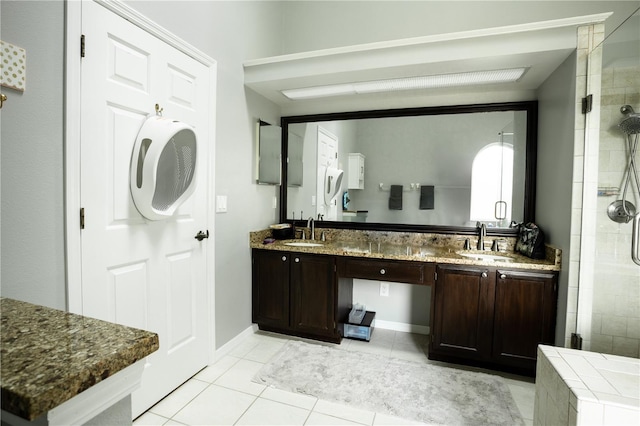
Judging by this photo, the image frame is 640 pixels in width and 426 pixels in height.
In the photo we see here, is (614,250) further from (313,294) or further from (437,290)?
(313,294)

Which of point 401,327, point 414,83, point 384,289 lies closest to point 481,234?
point 384,289

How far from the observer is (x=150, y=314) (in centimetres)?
188

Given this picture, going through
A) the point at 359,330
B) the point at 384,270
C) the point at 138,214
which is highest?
the point at 138,214

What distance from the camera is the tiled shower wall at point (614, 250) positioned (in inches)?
74.1

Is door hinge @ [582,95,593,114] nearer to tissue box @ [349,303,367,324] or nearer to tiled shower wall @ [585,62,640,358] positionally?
tiled shower wall @ [585,62,640,358]

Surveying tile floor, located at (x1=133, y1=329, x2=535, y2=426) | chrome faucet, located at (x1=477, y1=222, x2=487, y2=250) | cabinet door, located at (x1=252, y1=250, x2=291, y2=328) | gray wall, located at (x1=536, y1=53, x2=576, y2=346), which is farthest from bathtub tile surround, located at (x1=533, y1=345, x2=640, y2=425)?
cabinet door, located at (x1=252, y1=250, x2=291, y2=328)

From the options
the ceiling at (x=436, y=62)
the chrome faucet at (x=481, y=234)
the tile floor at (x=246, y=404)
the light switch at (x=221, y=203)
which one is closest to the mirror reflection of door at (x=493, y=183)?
the chrome faucet at (x=481, y=234)

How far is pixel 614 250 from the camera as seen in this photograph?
1.96m

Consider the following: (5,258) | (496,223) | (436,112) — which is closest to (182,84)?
(5,258)

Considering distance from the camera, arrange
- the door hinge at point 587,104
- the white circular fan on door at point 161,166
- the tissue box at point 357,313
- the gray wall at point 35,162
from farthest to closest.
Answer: the tissue box at point 357,313 → the door hinge at point 587,104 → the white circular fan on door at point 161,166 → the gray wall at point 35,162

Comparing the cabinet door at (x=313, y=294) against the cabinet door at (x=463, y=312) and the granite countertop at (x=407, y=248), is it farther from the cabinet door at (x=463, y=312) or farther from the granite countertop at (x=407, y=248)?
the cabinet door at (x=463, y=312)

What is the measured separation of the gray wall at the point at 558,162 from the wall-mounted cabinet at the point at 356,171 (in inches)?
60.7

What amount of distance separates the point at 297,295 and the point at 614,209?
2370 millimetres

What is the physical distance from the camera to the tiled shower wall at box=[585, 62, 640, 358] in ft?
6.18
